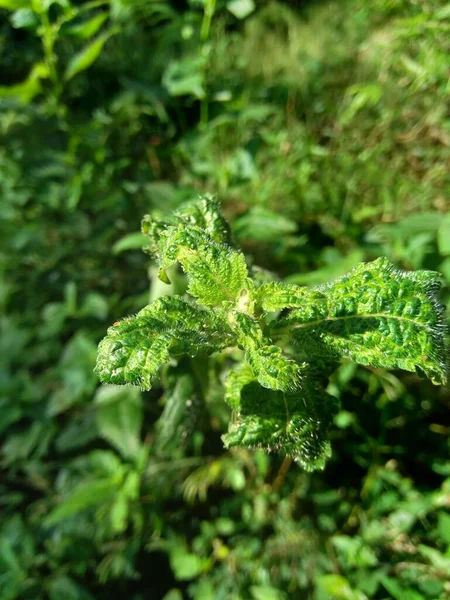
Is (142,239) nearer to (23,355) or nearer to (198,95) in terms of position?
(198,95)

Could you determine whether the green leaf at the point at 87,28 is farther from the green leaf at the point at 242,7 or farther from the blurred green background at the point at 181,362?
the green leaf at the point at 242,7

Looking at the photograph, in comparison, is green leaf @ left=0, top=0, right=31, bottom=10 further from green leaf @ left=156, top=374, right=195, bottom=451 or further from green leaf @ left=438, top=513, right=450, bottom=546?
green leaf @ left=438, top=513, right=450, bottom=546

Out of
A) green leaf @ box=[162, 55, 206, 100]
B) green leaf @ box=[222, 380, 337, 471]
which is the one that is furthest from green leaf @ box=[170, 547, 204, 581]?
green leaf @ box=[162, 55, 206, 100]

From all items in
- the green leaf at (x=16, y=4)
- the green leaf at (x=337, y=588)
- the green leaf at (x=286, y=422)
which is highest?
the green leaf at (x=16, y=4)

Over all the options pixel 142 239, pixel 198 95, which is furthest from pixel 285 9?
pixel 142 239

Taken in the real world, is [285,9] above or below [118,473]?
above

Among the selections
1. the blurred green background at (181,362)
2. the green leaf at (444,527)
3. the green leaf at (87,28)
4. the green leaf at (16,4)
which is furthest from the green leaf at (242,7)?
the green leaf at (444,527)
